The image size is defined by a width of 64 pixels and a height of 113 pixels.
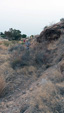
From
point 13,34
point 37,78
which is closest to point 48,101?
point 37,78

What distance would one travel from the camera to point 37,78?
8.95 metres

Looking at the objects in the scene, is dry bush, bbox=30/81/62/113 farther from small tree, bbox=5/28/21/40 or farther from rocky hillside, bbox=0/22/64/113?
small tree, bbox=5/28/21/40

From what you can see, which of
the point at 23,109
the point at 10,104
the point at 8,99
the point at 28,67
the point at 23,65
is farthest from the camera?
the point at 23,65

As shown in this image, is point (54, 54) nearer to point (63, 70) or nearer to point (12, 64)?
point (12, 64)

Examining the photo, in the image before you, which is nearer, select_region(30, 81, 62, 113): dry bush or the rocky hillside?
select_region(30, 81, 62, 113): dry bush

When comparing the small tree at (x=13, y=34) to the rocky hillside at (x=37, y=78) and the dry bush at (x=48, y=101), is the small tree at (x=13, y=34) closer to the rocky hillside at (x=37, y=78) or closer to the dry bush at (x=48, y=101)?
the rocky hillside at (x=37, y=78)

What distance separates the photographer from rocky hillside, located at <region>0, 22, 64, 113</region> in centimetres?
495

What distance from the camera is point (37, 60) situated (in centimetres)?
1156

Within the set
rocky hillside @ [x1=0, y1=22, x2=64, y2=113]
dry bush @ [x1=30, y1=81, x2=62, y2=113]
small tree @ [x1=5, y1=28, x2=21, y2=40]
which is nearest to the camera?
dry bush @ [x1=30, y1=81, x2=62, y2=113]

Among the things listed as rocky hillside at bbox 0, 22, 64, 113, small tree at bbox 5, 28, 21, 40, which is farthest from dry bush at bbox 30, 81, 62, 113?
Answer: small tree at bbox 5, 28, 21, 40

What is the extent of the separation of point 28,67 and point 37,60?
0.97 meters

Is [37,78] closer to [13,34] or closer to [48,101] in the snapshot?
[48,101]

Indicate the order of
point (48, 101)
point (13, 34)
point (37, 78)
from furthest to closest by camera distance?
point (13, 34)
point (37, 78)
point (48, 101)

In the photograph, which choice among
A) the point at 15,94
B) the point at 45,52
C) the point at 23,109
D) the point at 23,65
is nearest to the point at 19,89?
the point at 15,94
